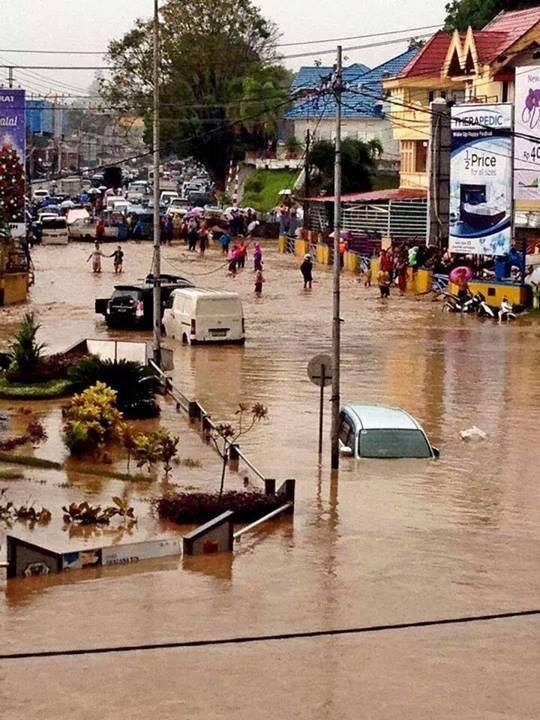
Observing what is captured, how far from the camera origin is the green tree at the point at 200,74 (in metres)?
95.1

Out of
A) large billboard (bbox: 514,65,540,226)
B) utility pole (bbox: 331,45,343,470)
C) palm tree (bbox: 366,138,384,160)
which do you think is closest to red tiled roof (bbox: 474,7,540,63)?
large billboard (bbox: 514,65,540,226)

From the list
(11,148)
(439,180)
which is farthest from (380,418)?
(439,180)

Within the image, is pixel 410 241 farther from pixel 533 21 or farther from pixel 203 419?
pixel 203 419

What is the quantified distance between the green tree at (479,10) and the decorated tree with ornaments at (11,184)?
40.1 m

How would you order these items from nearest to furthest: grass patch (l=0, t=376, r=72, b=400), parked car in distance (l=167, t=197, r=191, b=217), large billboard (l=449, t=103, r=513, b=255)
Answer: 1. grass patch (l=0, t=376, r=72, b=400)
2. large billboard (l=449, t=103, r=513, b=255)
3. parked car in distance (l=167, t=197, r=191, b=217)

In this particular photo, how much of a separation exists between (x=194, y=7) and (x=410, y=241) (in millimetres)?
38995

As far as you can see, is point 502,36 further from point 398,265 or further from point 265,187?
point 265,187

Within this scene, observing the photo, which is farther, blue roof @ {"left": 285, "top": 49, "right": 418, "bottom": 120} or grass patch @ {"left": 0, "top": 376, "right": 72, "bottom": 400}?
blue roof @ {"left": 285, "top": 49, "right": 418, "bottom": 120}

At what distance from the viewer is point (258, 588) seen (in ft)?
59.8

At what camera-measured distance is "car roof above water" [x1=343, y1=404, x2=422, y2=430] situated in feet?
82.7

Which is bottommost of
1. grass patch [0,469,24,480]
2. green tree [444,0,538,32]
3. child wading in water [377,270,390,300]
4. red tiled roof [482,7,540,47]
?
grass patch [0,469,24,480]

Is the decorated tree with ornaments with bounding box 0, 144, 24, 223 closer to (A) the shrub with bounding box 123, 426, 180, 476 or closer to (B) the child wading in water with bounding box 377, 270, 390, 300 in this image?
(B) the child wading in water with bounding box 377, 270, 390, 300

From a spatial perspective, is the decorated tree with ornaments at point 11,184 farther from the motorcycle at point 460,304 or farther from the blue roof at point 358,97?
the blue roof at point 358,97

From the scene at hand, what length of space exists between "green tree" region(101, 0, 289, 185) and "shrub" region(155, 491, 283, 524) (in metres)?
72.8
